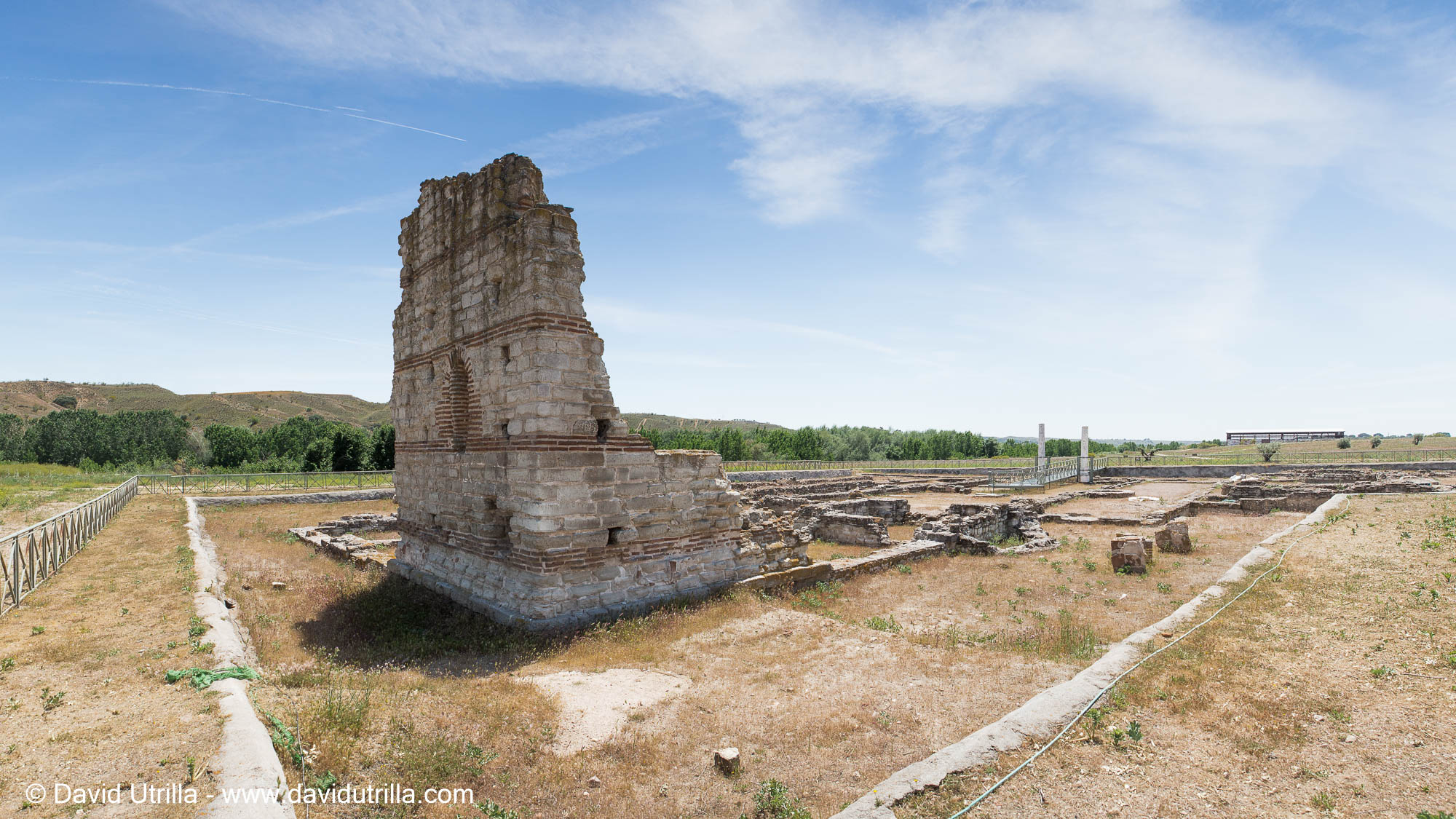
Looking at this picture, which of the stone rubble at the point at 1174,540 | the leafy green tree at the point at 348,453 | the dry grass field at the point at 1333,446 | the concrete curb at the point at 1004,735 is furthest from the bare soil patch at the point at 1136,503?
the leafy green tree at the point at 348,453

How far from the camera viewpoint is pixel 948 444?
3757 inches

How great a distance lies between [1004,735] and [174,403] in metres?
125

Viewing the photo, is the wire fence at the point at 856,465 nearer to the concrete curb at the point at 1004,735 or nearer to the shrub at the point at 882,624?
the shrub at the point at 882,624

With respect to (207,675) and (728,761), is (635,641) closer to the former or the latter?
(728,761)

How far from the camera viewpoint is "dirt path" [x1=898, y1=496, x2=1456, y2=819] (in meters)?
4.29

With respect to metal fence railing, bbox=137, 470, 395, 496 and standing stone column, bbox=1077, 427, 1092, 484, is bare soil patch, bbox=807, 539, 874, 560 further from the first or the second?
standing stone column, bbox=1077, 427, 1092, 484

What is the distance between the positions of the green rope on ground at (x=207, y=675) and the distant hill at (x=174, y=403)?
96299 mm

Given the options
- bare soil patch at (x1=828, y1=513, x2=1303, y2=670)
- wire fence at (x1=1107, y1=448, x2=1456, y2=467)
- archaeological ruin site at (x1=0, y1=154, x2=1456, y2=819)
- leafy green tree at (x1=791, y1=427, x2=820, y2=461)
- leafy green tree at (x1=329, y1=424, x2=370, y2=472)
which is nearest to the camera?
archaeological ruin site at (x1=0, y1=154, x2=1456, y2=819)

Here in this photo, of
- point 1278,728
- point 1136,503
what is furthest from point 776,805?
point 1136,503

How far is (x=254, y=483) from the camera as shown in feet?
110

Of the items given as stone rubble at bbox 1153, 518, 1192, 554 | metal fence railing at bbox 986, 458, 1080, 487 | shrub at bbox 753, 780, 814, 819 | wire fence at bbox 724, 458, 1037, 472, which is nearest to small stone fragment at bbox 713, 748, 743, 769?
shrub at bbox 753, 780, 814, 819

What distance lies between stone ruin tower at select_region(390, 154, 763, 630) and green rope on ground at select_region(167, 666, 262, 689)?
3.27 m

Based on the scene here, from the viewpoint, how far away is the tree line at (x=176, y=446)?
154 feet

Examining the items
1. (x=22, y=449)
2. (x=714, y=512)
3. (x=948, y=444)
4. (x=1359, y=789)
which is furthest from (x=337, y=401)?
(x=1359, y=789)
